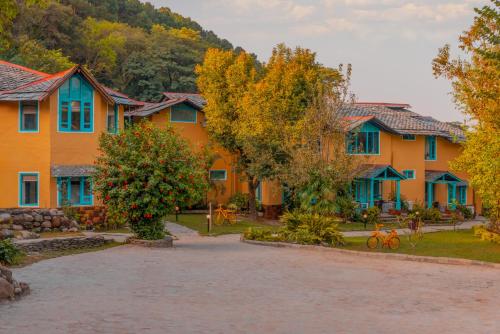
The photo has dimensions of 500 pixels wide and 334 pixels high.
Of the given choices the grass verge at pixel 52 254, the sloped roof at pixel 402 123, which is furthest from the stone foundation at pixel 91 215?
the sloped roof at pixel 402 123

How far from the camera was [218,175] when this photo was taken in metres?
48.0

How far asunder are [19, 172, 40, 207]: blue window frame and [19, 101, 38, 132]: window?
2229 mm

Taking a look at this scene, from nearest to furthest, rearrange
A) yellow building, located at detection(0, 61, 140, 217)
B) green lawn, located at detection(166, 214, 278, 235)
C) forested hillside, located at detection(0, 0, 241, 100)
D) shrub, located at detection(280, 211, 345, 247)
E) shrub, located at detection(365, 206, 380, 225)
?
1. shrub, located at detection(280, 211, 345, 247)
2. yellow building, located at detection(0, 61, 140, 217)
3. green lawn, located at detection(166, 214, 278, 235)
4. shrub, located at detection(365, 206, 380, 225)
5. forested hillside, located at detection(0, 0, 241, 100)

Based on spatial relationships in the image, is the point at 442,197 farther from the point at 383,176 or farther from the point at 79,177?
the point at 79,177

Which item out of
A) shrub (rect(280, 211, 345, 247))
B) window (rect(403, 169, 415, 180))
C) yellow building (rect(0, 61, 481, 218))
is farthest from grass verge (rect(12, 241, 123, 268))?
window (rect(403, 169, 415, 180))

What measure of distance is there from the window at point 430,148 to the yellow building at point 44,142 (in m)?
25.8

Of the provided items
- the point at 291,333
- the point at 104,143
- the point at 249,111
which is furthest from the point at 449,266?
the point at 249,111

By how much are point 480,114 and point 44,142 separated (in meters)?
21.0

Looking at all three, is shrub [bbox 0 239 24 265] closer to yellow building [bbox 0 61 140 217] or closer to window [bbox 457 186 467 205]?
yellow building [bbox 0 61 140 217]

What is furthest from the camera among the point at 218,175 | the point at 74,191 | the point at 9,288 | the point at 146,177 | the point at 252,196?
the point at 218,175

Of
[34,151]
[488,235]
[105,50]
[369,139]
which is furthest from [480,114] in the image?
[105,50]

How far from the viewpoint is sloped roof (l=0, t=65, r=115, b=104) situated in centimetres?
3366

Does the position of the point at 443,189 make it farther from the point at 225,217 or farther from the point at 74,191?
the point at 74,191

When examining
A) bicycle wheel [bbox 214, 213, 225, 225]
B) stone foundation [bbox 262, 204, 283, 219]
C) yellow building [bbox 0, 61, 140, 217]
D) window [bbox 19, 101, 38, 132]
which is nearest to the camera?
yellow building [bbox 0, 61, 140, 217]
